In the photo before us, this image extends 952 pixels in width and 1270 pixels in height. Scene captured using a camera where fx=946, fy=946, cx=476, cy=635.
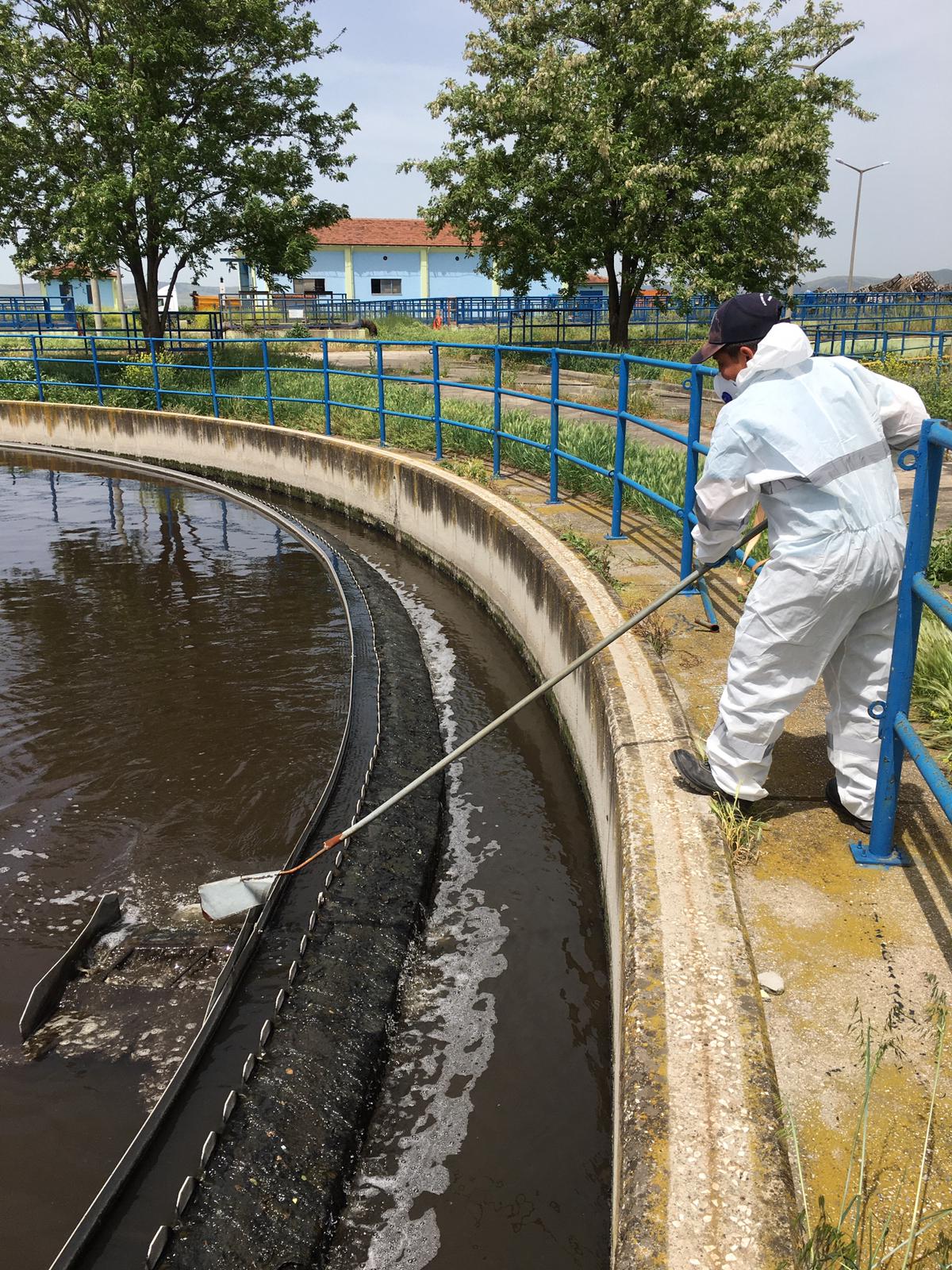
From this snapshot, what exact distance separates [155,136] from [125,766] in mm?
15910

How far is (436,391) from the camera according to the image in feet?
30.7

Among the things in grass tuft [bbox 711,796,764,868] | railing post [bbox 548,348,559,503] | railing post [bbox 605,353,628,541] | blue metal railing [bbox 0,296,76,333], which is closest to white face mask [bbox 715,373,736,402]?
grass tuft [bbox 711,796,764,868]

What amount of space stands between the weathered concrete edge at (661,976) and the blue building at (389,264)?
147 ft

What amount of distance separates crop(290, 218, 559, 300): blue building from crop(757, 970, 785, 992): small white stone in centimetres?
4806

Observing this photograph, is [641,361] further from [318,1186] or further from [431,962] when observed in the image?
[318,1186]

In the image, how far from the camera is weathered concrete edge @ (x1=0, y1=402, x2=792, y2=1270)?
1.77 metres

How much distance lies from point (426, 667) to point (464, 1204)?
4.19 metres

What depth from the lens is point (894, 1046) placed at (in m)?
2.12

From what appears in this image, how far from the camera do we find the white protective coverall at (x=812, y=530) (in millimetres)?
2605

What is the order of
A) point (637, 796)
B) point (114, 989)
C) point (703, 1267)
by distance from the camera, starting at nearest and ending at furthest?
point (703, 1267), point (637, 796), point (114, 989)

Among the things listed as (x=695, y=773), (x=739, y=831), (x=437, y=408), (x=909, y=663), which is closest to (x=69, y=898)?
(x=695, y=773)

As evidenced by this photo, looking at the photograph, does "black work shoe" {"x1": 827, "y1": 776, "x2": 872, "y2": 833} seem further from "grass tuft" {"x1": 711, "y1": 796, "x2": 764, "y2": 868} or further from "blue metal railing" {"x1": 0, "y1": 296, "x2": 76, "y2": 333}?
"blue metal railing" {"x1": 0, "y1": 296, "x2": 76, "y2": 333}

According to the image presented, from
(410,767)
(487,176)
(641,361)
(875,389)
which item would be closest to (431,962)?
(410,767)

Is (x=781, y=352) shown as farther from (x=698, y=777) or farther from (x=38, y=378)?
(x=38, y=378)
